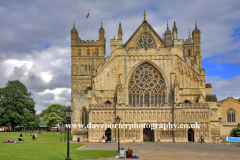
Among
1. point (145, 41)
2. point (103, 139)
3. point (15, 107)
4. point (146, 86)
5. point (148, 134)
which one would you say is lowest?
point (103, 139)

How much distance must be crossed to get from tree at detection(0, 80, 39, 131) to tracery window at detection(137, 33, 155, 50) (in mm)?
35001

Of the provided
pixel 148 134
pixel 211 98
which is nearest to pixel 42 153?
pixel 148 134

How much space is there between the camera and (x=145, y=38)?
49281 millimetres

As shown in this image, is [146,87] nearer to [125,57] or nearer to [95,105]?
[125,57]

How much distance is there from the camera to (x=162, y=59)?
46406 millimetres

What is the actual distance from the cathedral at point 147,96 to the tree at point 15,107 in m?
23.2

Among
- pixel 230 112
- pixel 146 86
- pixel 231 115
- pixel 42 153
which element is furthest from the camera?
pixel 230 112

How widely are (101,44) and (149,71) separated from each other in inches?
1218

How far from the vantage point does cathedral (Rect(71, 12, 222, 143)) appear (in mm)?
42281

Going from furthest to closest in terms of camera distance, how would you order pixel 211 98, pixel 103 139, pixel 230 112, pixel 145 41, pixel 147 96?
pixel 230 112 → pixel 145 41 → pixel 147 96 → pixel 211 98 → pixel 103 139

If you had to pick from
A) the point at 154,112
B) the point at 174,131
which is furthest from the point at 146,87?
the point at 174,131

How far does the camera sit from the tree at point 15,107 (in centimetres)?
6166

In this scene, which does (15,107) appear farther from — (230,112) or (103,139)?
(230,112)

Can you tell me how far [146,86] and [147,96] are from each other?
6.13 ft
